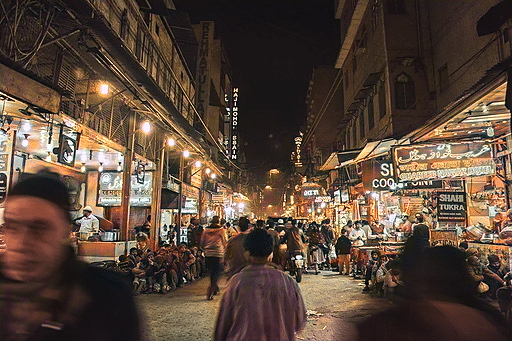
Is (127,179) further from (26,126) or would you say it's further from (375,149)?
(375,149)

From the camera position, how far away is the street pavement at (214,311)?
684cm

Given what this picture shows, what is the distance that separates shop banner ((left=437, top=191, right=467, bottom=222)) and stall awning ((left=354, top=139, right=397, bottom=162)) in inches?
98.0

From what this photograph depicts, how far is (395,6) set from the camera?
18.7 meters

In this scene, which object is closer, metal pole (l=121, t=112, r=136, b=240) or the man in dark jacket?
metal pole (l=121, t=112, r=136, b=240)

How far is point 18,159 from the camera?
11.1m

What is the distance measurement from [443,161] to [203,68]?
938 inches

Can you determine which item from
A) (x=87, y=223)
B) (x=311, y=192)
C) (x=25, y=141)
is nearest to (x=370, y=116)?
(x=311, y=192)

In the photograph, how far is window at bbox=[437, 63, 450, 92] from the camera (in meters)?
16.2

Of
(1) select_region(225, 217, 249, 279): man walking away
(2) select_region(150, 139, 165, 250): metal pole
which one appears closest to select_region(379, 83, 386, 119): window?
(2) select_region(150, 139, 165, 250): metal pole

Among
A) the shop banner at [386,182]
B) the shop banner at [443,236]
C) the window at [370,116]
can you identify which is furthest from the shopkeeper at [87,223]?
the window at [370,116]

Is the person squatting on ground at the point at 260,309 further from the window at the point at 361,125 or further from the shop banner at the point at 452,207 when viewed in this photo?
the window at the point at 361,125

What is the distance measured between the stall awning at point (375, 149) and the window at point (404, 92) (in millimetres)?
3976

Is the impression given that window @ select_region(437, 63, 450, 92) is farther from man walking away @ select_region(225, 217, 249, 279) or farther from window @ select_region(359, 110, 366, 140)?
man walking away @ select_region(225, 217, 249, 279)

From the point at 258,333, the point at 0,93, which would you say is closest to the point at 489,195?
the point at 258,333
